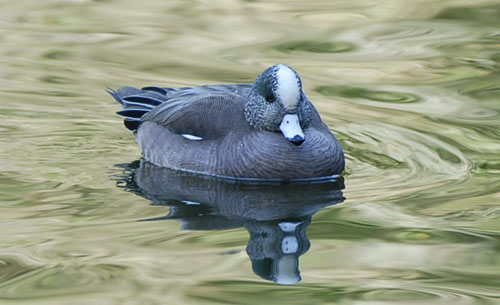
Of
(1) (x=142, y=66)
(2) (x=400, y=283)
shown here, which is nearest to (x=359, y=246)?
(2) (x=400, y=283)

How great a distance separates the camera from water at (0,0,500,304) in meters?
6.91

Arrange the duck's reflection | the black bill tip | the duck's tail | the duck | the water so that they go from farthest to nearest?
1. the duck's tail
2. the duck
3. the black bill tip
4. the duck's reflection
5. the water

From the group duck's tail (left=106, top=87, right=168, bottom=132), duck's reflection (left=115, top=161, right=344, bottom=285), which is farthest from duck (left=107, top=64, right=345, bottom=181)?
duck's tail (left=106, top=87, right=168, bottom=132)

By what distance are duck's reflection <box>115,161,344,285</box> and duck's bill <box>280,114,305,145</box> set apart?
0.40 metres

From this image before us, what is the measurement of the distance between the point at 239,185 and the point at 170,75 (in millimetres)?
3693

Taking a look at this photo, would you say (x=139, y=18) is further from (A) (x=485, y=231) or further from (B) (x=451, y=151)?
(A) (x=485, y=231)

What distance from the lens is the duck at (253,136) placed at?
8.93 meters

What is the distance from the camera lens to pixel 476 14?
574 inches

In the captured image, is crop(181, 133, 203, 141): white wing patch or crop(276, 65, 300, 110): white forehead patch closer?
crop(276, 65, 300, 110): white forehead patch

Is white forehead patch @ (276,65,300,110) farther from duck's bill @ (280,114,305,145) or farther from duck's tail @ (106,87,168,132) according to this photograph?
duck's tail @ (106,87,168,132)

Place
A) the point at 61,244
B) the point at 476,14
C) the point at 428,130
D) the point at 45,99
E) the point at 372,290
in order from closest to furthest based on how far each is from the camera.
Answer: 1. the point at 372,290
2. the point at 61,244
3. the point at 428,130
4. the point at 45,99
5. the point at 476,14

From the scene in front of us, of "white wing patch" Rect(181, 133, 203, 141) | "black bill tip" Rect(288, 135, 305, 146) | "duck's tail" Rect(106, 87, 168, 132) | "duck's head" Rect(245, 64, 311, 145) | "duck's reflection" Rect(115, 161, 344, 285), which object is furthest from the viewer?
"duck's tail" Rect(106, 87, 168, 132)

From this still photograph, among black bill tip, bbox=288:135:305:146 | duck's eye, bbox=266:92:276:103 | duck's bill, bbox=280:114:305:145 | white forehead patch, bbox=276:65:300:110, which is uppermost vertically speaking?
white forehead patch, bbox=276:65:300:110

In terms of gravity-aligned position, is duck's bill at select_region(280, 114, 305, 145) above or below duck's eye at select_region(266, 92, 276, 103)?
below
